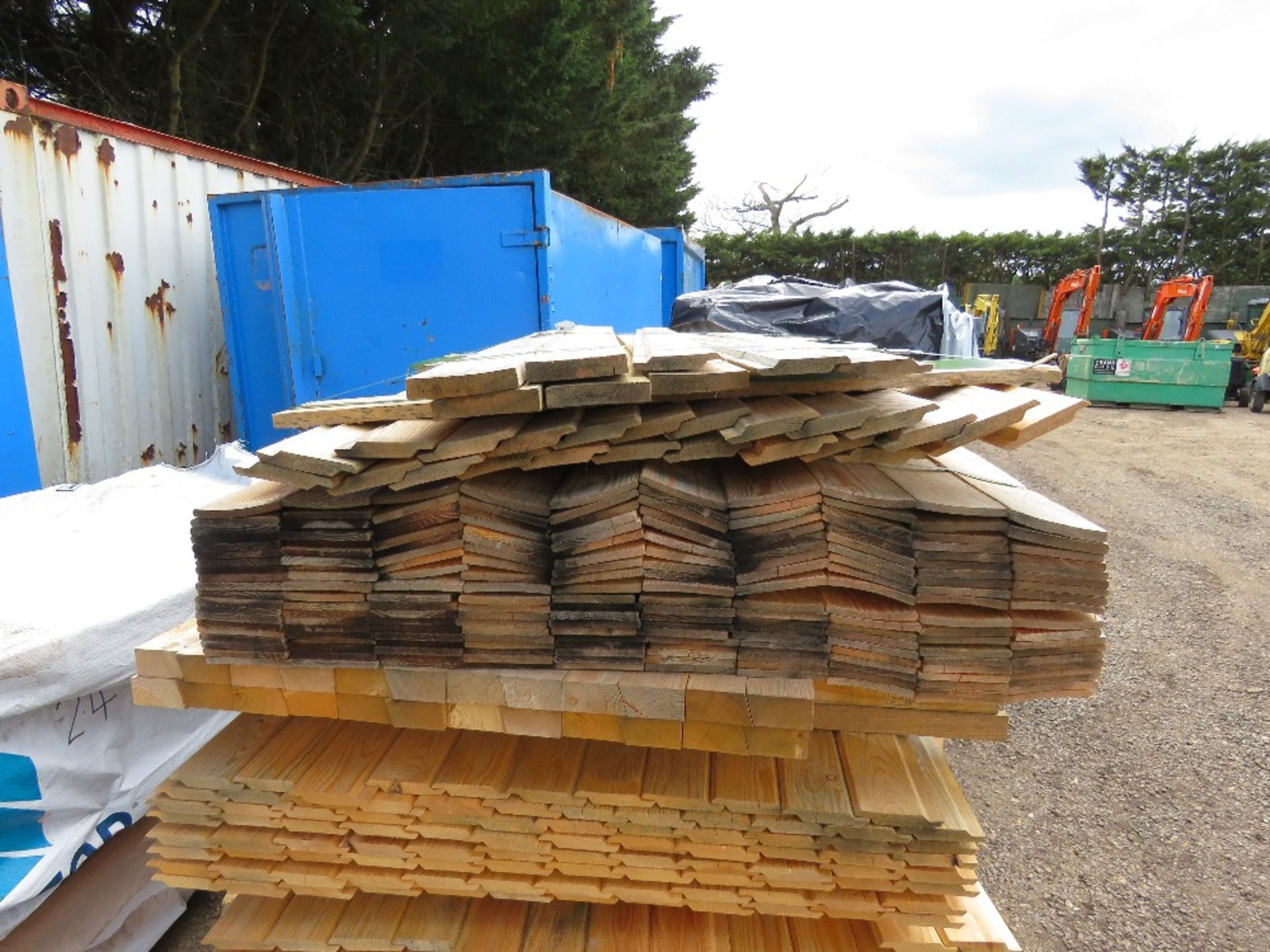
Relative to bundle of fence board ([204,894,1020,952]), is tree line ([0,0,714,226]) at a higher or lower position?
higher

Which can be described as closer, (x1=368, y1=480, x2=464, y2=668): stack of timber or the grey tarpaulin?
(x1=368, y1=480, x2=464, y2=668): stack of timber

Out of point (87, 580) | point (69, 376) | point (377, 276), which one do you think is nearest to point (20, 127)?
point (69, 376)

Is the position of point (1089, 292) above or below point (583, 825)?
above

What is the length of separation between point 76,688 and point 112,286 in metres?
2.29

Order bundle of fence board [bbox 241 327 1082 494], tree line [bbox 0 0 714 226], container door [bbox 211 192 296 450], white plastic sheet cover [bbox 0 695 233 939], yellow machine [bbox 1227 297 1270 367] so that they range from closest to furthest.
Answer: bundle of fence board [bbox 241 327 1082 494], white plastic sheet cover [bbox 0 695 233 939], container door [bbox 211 192 296 450], tree line [bbox 0 0 714 226], yellow machine [bbox 1227 297 1270 367]

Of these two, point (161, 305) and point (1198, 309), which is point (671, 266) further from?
point (1198, 309)

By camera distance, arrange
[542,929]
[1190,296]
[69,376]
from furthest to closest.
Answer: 1. [1190,296]
2. [69,376]
3. [542,929]

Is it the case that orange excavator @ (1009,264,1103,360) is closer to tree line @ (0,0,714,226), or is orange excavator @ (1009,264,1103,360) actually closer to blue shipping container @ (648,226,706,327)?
tree line @ (0,0,714,226)

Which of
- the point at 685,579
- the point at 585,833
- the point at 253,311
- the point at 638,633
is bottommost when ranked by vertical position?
the point at 585,833

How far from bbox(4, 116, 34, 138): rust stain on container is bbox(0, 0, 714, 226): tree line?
5.33m

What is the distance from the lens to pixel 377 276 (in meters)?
3.98

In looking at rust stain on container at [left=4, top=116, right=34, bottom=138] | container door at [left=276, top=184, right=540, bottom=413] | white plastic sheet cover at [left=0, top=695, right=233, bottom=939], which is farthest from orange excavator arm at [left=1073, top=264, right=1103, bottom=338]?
white plastic sheet cover at [left=0, top=695, right=233, bottom=939]

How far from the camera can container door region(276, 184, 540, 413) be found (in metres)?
A: 3.85

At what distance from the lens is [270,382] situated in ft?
13.9
